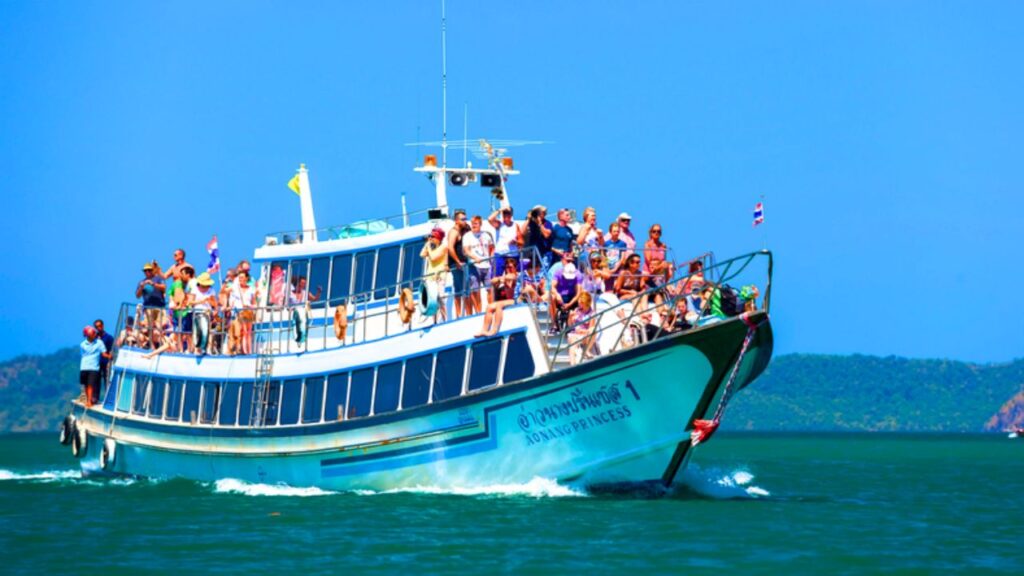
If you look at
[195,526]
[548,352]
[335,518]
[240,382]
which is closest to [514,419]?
[548,352]

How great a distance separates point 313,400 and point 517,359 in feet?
16.1

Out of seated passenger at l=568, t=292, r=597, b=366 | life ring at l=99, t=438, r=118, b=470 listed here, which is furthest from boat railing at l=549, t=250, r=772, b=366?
life ring at l=99, t=438, r=118, b=470

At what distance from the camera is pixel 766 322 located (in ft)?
84.4

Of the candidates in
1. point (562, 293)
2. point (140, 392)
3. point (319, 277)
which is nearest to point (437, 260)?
point (562, 293)

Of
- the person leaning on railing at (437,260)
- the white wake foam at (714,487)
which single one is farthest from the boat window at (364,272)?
the white wake foam at (714,487)

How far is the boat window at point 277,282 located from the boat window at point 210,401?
205cm

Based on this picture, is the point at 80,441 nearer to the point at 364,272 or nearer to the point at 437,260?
the point at 364,272

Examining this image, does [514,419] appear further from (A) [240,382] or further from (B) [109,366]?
(B) [109,366]

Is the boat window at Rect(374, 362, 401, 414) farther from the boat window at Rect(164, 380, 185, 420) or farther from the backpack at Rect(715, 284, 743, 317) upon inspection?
the boat window at Rect(164, 380, 185, 420)

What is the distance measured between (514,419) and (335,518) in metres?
3.02

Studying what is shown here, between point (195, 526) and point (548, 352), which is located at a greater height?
point (548, 352)

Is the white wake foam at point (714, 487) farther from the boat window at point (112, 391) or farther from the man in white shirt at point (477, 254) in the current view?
the boat window at point (112, 391)

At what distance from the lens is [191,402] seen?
106ft

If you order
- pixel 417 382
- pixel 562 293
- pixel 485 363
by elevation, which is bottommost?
pixel 417 382
